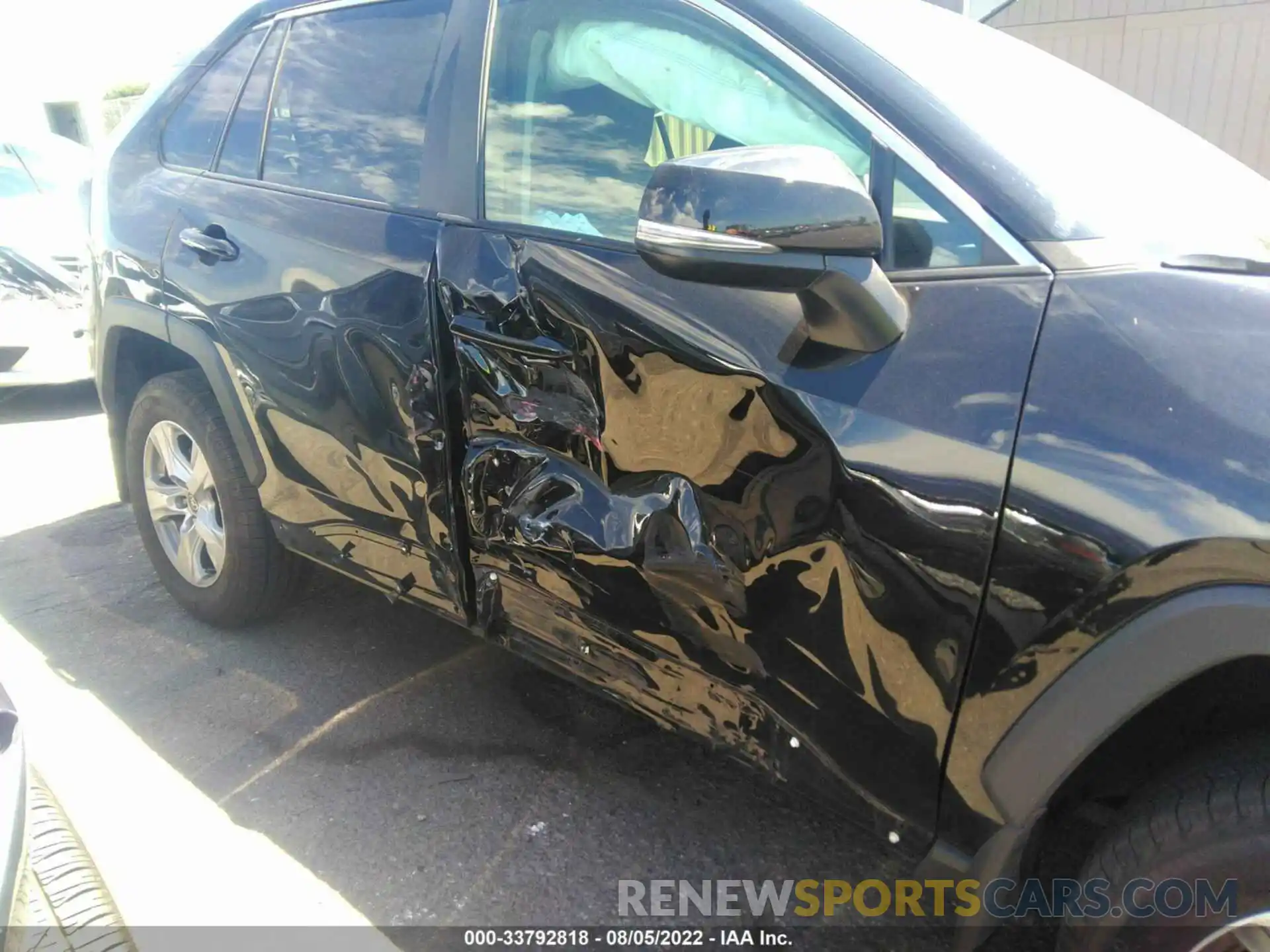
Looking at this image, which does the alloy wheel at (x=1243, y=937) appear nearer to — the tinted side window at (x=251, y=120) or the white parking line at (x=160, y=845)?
the white parking line at (x=160, y=845)

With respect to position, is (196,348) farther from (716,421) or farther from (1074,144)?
(1074,144)

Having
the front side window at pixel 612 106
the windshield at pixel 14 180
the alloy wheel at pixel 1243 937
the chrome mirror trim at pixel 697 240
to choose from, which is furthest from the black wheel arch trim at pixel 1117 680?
the windshield at pixel 14 180

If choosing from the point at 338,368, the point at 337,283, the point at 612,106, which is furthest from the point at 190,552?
the point at 612,106

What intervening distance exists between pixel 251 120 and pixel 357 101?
511 mm

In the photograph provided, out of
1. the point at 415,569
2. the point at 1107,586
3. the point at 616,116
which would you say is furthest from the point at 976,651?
the point at 415,569

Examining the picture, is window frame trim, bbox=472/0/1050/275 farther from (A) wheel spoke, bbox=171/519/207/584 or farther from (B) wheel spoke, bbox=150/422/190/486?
(A) wheel spoke, bbox=171/519/207/584

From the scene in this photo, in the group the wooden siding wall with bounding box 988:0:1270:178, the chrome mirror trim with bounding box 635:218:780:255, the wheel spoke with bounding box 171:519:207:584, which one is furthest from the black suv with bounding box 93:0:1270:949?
the wooden siding wall with bounding box 988:0:1270:178

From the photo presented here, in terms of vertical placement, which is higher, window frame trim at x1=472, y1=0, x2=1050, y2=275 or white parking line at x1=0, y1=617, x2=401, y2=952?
window frame trim at x1=472, y1=0, x2=1050, y2=275

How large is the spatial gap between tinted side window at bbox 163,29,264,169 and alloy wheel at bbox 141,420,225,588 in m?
0.83

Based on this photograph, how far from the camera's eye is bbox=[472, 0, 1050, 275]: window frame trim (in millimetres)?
1347

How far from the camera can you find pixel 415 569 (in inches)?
91.0

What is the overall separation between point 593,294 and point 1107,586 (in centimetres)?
100

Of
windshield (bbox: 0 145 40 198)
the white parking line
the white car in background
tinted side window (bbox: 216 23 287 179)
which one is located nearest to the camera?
the white parking line

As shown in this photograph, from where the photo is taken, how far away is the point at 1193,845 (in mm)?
1246
